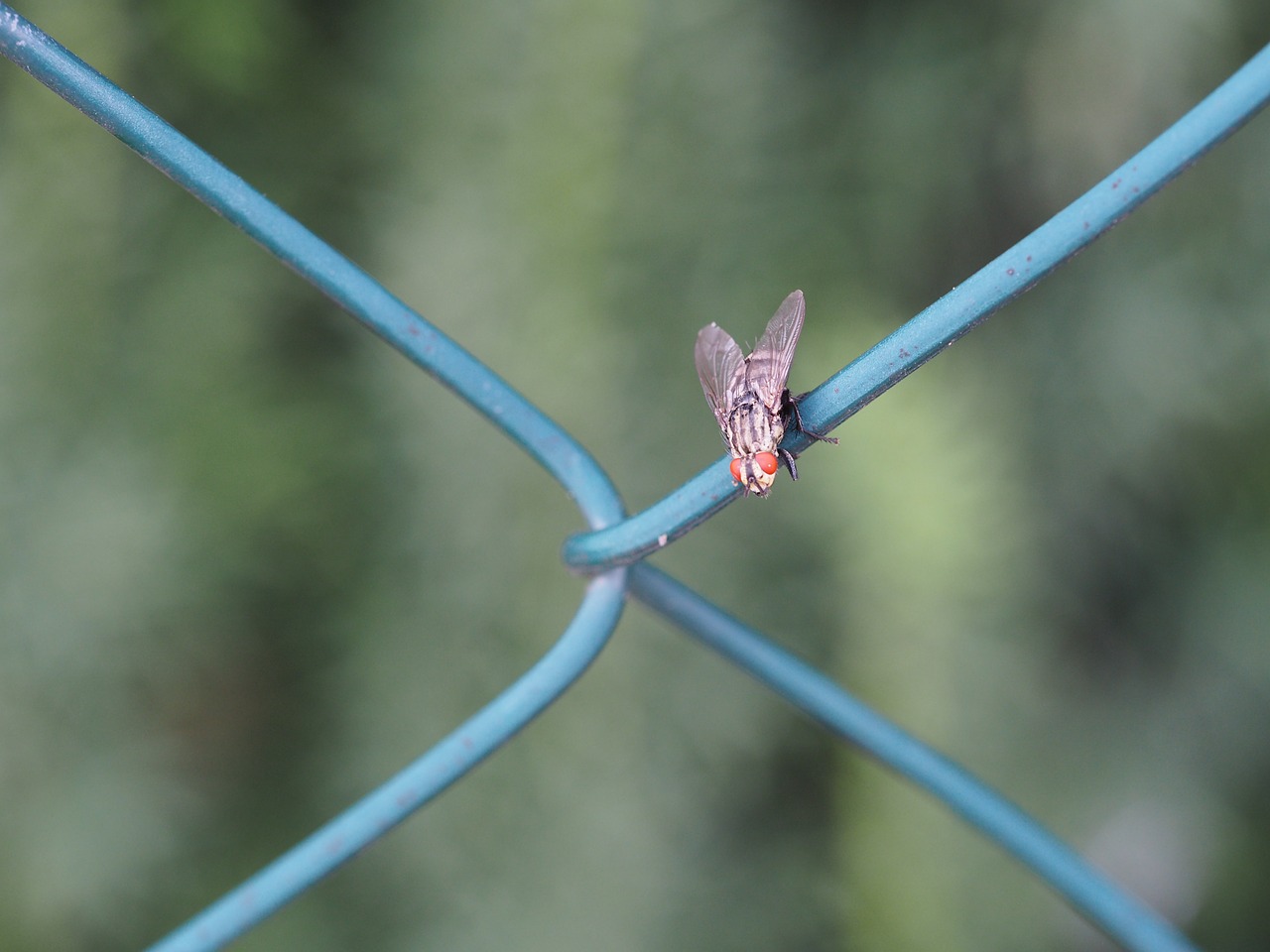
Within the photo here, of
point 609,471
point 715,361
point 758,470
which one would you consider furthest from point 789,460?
point 609,471

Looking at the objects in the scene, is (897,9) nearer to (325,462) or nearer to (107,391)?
(325,462)

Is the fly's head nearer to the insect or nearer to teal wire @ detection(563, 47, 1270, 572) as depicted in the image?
the insect

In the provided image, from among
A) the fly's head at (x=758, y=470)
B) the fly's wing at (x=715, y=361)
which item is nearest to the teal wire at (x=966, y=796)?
the fly's head at (x=758, y=470)

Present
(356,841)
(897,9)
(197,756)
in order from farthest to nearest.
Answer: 1. (897,9)
2. (197,756)
3. (356,841)

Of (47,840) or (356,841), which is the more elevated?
(47,840)

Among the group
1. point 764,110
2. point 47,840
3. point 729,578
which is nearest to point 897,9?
point 764,110

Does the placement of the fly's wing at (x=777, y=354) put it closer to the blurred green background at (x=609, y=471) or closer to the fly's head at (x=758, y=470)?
the fly's head at (x=758, y=470)

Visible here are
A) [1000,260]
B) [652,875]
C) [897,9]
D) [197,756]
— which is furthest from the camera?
[897,9]

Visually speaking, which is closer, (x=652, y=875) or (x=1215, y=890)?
(x=652, y=875)
